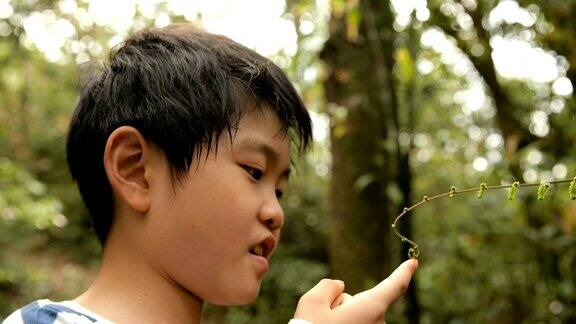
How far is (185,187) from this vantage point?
116cm

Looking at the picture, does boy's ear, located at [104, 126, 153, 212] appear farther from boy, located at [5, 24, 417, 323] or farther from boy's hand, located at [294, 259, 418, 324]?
boy's hand, located at [294, 259, 418, 324]

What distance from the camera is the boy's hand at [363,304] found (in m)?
1.04

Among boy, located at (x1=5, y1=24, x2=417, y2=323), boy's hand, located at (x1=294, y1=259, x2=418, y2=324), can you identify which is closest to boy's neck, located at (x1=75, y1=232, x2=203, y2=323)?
boy, located at (x1=5, y1=24, x2=417, y2=323)

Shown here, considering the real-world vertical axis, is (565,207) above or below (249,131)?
below

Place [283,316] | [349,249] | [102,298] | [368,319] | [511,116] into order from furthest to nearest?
[283,316], [349,249], [511,116], [102,298], [368,319]

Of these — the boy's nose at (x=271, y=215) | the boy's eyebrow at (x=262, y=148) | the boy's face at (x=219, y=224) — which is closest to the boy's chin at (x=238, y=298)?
the boy's face at (x=219, y=224)

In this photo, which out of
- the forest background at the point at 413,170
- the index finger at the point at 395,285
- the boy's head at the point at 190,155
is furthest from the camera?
the forest background at the point at 413,170

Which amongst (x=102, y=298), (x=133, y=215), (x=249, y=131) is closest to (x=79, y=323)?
(x=102, y=298)

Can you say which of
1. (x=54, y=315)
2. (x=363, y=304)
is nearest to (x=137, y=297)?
(x=54, y=315)

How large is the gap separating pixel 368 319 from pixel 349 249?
2.58 m

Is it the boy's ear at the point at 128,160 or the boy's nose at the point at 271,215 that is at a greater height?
the boy's ear at the point at 128,160

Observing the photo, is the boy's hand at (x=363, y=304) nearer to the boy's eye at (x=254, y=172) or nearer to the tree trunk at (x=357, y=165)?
the boy's eye at (x=254, y=172)

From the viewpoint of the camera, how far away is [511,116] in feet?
8.27

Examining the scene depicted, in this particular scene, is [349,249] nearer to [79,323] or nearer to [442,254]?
[442,254]
